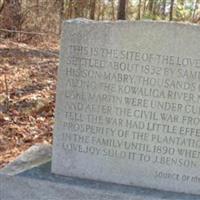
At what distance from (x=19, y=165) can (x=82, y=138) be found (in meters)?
0.55

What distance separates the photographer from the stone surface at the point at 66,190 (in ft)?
12.7

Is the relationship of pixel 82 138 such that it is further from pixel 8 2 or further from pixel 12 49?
pixel 8 2

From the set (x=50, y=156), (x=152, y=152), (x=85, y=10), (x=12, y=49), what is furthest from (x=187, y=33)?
(x=85, y=10)

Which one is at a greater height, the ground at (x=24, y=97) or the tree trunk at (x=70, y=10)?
the tree trunk at (x=70, y=10)

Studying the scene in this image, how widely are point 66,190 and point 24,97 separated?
11.2 feet

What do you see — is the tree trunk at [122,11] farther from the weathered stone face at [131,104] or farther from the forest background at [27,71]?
the weathered stone face at [131,104]

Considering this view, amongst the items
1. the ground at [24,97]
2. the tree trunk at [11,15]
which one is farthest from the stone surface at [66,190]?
the tree trunk at [11,15]

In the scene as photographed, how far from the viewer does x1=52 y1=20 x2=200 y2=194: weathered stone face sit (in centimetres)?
381

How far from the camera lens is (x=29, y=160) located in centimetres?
440

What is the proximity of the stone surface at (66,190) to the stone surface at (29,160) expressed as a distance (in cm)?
10

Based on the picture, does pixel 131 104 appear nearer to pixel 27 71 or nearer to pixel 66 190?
pixel 66 190

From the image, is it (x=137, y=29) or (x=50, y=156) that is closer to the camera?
(x=137, y=29)

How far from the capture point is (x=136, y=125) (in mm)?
3969

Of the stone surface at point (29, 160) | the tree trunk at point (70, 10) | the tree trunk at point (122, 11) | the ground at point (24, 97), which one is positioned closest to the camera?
the stone surface at point (29, 160)
